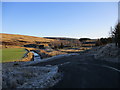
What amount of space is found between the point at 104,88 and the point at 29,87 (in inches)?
210

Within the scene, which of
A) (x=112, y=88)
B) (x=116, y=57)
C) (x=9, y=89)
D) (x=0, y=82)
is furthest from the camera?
(x=116, y=57)

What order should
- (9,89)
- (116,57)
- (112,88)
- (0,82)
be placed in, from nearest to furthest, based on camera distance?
1. (112,88)
2. (9,89)
3. (0,82)
4. (116,57)

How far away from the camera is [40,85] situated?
8969 mm

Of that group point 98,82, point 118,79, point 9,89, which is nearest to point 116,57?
point 118,79

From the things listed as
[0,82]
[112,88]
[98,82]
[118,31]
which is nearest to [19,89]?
[0,82]

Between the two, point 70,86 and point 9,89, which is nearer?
point 70,86

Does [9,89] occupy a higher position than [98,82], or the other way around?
[98,82]

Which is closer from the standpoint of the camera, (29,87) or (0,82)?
(29,87)

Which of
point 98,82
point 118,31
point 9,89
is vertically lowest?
point 9,89

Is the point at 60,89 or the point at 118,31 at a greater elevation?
the point at 118,31

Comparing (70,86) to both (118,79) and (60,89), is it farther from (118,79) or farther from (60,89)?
(118,79)

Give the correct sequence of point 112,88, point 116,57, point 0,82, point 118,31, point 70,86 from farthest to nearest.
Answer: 1. point 118,31
2. point 116,57
3. point 0,82
4. point 70,86
5. point 112,88

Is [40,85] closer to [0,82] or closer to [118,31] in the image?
[0,82]

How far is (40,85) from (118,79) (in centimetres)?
603
